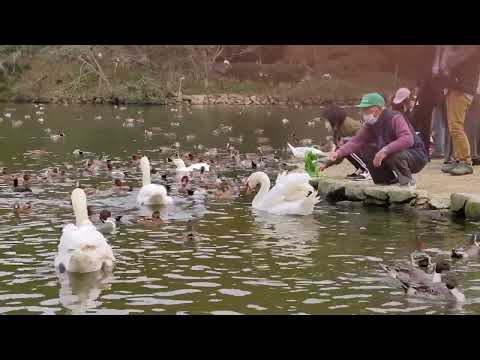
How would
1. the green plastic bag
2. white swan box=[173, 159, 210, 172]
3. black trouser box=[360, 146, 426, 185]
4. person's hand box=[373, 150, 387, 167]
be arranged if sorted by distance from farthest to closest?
white swan box=[173, 159, 210, 172] < the green plastic bag < black trouser box=[360, 146, 426, 185] < person's hand box=[373, 150, 387, 167]

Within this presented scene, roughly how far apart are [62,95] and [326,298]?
56.9 metres

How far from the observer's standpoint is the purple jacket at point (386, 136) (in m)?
17.5

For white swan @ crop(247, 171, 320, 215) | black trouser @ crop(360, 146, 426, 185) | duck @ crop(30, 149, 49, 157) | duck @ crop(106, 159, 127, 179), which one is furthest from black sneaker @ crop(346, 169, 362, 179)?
duck @ crop(30, 149, 49, 157)

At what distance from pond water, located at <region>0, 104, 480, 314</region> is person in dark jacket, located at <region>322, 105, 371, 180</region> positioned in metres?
→ 1.66

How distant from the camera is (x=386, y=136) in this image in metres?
17.8

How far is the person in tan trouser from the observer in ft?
63.0

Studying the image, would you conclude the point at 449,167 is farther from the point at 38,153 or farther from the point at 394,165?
the point at 38,153

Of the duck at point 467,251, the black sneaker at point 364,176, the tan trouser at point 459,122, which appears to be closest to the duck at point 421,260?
the duck at point 467,251

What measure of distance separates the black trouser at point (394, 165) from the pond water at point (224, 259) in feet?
4.06

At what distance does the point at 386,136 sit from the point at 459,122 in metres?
2.44

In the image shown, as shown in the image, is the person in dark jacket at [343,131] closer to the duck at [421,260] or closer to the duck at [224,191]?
the duck at [224,191]

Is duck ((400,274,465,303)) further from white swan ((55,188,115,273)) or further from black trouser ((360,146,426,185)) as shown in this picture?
black trouser ((360,146,426,185))
